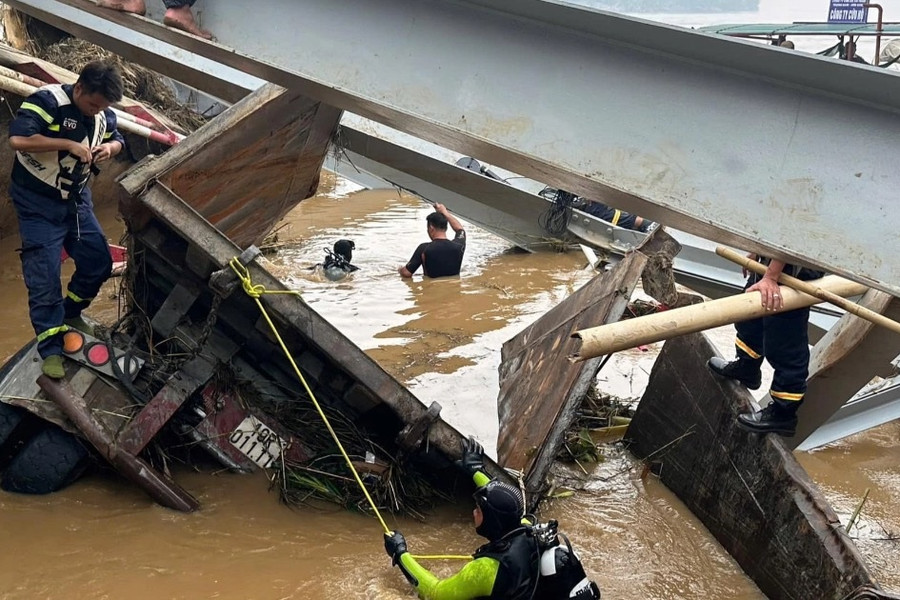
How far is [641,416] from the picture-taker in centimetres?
575

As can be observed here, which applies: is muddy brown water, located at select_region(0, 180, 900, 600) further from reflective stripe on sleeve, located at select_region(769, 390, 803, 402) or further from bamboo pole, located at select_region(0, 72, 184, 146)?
bamboo pole, located at select_region(0, 72, 184, 146)

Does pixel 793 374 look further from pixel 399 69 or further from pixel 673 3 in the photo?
pixel 673 3

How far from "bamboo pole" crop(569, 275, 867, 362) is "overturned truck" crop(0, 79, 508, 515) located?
5.73 feet

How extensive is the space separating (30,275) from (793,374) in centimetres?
403

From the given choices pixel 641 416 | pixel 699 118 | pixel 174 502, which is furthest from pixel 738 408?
pixel 174 502

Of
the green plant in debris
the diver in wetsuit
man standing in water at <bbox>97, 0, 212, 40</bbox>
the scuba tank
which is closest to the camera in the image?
the scuba tank

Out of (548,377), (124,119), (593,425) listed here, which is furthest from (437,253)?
(548,377)

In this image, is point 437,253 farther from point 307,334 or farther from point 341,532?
point 341,532

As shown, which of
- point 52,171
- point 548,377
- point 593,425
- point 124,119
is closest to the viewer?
point 52,171

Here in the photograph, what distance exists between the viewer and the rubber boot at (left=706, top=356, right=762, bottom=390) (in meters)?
4.73

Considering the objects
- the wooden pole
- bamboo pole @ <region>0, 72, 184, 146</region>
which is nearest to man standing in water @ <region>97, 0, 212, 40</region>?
the wooden pole

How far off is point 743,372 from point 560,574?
2.01 meters

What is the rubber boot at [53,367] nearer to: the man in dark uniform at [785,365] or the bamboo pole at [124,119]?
the bamboo pole at [124,119]

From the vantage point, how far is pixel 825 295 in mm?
3094
